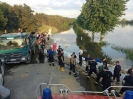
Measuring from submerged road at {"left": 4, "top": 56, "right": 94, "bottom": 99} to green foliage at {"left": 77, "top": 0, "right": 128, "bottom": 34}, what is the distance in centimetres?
1962

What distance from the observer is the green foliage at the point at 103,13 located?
96.3 feet

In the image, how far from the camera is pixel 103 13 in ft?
98.4

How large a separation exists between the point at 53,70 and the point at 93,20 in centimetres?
2172

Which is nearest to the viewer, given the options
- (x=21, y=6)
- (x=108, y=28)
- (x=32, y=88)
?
(x=32, y=88)

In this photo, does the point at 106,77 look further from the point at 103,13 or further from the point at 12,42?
the point at 103,13

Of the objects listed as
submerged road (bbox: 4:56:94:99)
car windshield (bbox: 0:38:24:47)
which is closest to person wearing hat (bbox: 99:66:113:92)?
submerged road (bbox: 4:56:94:99)

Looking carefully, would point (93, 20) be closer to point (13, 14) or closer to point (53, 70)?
point (53, 70)

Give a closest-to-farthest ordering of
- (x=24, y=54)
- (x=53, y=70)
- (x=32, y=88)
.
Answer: (x=32, y=88)
(x=53, y=70)
(x=24, y=54)

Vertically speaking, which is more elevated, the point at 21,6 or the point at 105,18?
the point at 21,6

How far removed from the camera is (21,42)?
13.5 meters

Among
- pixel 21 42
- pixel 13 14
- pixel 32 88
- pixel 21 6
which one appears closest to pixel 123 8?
pixel 21 42

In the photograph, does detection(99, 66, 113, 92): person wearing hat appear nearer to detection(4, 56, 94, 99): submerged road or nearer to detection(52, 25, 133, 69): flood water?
detection(4, 56, 94, 99): submerged road

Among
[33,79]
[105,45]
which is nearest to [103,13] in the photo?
[105,45]

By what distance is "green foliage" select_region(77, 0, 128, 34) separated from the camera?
96.3 feet
